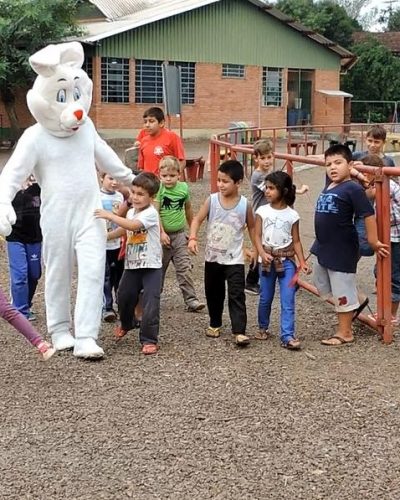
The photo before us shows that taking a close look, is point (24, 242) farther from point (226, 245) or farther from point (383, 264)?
point (383, 264)

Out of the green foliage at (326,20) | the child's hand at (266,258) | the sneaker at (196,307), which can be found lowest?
the sneaker at (196,307)

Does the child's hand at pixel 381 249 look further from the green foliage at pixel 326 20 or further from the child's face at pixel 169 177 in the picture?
the green foliage at pixel 326 20

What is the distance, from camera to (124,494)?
3203 mm

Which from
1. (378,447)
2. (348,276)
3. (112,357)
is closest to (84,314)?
(112,357)

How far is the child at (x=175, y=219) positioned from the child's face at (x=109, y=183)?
34 cm

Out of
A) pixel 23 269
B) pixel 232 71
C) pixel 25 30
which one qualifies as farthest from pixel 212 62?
pixel 23 269

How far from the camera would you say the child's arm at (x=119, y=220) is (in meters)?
5.21

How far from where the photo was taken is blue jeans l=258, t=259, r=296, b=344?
535 cm

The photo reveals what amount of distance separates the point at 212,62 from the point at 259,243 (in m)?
29.2

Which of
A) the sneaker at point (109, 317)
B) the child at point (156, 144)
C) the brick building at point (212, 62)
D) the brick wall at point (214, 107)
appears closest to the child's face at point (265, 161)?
the child at point (156, 144)

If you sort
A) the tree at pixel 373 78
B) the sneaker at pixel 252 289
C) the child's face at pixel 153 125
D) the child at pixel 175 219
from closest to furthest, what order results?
the child at pixel 175 219 → the sneaker at pixel 252 289 → the child's face at pixel 153 125 → the tree at pixel 373 78

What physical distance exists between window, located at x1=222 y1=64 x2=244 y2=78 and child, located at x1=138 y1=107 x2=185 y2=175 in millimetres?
27315

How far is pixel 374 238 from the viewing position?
522 centimetres

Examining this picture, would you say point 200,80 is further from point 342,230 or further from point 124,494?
point 124,494
